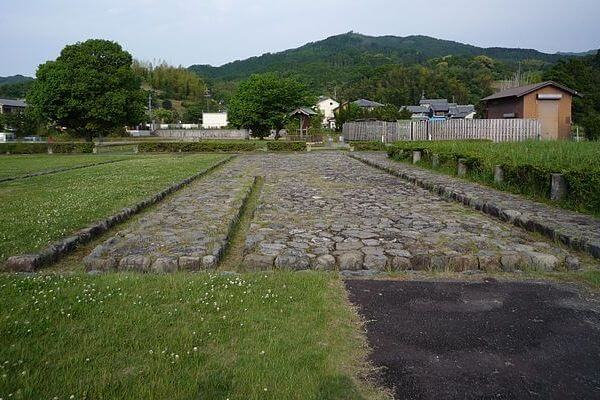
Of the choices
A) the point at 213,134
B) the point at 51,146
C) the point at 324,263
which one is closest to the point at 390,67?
the point at 213,134

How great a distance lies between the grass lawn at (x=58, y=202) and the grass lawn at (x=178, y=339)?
1.75 metres

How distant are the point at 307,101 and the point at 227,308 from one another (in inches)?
1739

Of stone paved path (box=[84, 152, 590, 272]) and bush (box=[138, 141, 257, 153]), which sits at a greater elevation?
bush (box=[138, 141, 257, 153])

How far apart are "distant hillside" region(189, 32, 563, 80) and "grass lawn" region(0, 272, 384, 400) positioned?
101133mm

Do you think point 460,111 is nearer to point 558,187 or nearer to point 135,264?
point 558,187

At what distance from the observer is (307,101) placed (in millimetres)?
46250

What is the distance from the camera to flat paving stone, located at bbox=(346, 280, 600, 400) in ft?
8.32

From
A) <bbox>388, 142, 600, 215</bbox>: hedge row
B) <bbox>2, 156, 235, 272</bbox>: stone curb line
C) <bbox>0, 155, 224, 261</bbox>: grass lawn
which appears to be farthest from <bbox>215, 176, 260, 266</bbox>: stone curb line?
<bbox>388, 142, 600, 215</bbox>: hedge row

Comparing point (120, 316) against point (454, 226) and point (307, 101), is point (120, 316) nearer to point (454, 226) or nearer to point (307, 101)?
point (454, 226)

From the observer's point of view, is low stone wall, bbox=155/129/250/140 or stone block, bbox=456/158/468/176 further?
low stone wall, bbox=155/129/250/140

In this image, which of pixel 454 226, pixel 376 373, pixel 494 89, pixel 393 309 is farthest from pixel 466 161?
pixel 494 89

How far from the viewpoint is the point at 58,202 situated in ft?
27.9

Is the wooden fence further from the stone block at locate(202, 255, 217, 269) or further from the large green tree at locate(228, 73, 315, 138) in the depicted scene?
the stone block at locate(202, 255, 217, 269)

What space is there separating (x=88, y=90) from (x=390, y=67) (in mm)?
71751
